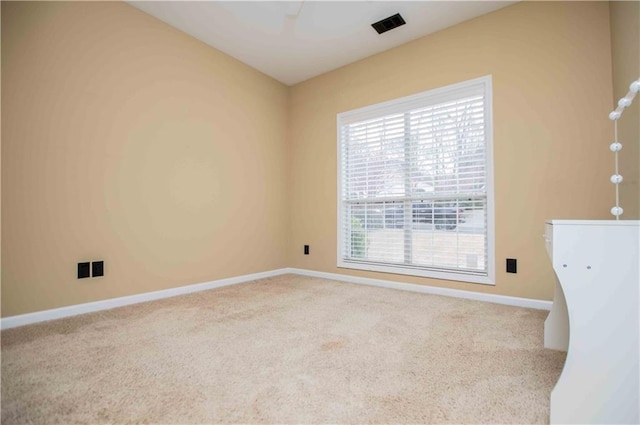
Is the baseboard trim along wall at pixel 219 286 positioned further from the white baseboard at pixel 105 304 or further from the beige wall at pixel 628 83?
the beige wall at pixel 628 83

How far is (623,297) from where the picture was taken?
0.92 meters

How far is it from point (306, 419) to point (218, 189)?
2.41 meters

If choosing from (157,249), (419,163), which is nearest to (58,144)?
(157,249)

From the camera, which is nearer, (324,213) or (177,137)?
(177,137)

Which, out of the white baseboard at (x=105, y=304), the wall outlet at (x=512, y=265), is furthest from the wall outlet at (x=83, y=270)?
the wall outlet at (x=512, y=265)

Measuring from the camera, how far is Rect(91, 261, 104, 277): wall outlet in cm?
214

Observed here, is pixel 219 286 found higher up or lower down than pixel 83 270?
lower down

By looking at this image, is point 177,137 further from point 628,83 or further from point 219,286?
point 628,83

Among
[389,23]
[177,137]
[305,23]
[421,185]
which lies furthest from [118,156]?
[421,185]

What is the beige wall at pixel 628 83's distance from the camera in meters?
1.67

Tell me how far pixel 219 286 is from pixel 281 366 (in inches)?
70.8

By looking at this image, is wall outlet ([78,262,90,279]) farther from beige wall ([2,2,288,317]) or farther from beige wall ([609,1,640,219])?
beige wall ([609,1,640,219])

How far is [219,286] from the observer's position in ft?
9.57

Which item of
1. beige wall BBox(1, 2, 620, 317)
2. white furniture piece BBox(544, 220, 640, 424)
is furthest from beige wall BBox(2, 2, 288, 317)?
white furniture piece BBox(544, 220, 640, 424)
